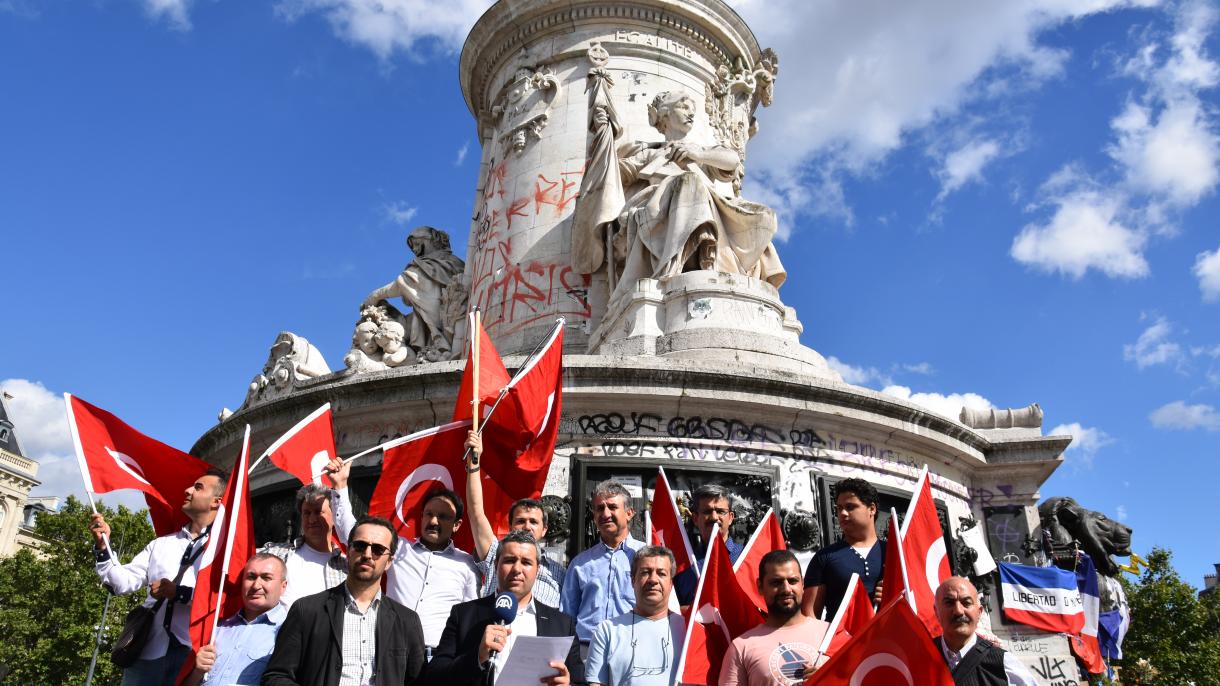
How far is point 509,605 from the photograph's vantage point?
4.04 metres

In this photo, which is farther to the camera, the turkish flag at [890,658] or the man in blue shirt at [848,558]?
the man in blue shirt at [848,558]

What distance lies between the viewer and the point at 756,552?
654 centimetres

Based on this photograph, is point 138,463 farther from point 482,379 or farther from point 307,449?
point 482,379

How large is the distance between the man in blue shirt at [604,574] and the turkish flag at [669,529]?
898 mm

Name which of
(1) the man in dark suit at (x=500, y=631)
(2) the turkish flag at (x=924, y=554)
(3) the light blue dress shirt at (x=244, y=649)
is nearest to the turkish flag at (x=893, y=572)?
(2) the turkish flag at (x=924, y=554)

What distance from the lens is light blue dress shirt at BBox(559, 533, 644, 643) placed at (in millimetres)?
5246

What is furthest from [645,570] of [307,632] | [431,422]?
[431,422]

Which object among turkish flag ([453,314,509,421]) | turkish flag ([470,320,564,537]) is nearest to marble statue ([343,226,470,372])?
turkish flag ([453,314,509,421])

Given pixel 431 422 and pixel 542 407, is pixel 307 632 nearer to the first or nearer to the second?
pixel 542 407

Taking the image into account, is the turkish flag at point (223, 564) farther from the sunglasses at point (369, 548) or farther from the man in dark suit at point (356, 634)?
the sunglasses at point (369, 548)

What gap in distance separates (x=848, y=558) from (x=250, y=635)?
324 centimetres

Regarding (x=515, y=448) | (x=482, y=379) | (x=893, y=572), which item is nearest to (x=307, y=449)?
(x=482, y=379)

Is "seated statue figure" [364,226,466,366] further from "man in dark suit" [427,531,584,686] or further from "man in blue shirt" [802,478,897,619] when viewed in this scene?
"man in dark suit" [427,531,584,686]

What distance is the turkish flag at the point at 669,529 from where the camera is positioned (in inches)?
250
